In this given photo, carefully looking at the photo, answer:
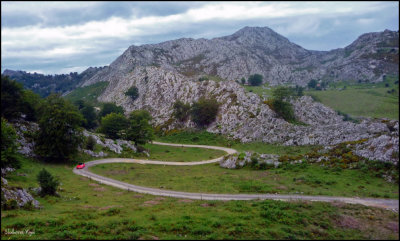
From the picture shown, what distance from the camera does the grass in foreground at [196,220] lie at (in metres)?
20.5

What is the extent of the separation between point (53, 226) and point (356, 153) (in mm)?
53700

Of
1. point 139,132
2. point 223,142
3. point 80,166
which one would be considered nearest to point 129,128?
point 139,132

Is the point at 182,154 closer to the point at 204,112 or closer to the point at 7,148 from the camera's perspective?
the point at 204,112

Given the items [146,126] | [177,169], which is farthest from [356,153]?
[146,126]

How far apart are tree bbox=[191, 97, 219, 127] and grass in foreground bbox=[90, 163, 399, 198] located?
159 ft

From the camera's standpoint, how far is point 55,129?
5341 cm

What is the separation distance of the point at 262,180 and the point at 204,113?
64080mm

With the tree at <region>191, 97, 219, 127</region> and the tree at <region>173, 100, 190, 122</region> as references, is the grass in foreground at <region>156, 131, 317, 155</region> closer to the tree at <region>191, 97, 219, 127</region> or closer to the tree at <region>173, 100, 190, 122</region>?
the tree at <region>191, 97, 219, 127</region>

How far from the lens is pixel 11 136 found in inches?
1419

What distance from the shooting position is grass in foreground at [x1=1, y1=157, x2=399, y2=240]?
20.5 m

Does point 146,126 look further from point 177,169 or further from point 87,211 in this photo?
point 87,211

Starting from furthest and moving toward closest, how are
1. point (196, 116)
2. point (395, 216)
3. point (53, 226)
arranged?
point (196, 116)
point (395, 216)
point (53, 226)

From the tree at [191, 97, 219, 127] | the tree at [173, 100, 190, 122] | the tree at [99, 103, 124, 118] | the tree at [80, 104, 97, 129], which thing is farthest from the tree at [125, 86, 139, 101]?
the tree at [191, 97, 219, 127]

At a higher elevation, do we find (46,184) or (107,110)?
(107,110)
